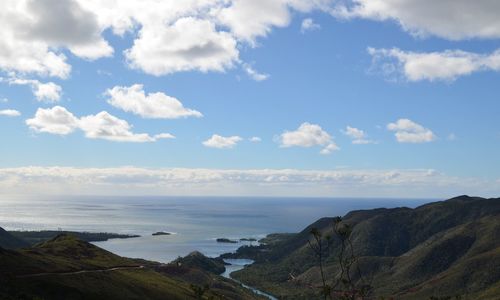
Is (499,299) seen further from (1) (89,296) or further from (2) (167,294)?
(1) (89,296)

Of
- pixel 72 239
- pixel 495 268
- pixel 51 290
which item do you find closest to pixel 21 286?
pixel 51 290

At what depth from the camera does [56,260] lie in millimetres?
116562

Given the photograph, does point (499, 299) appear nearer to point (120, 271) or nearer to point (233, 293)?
point (233, 293)

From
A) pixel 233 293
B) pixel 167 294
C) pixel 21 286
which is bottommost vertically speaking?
pixel 233 293

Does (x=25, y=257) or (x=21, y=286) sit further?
(x=25, y=257)

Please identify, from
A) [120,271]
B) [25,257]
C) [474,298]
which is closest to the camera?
[25,257]

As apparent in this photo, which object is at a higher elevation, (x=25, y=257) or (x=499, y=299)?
(x=25, y=257)

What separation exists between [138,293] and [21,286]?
30.7 m

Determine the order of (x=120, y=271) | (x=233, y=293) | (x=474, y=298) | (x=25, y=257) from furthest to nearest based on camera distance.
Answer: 1. (x=233, y=293)
2. (x=474, y=298)
3. (x=120, y=271)
4. (x=25, y=257)

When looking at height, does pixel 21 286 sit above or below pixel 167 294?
above

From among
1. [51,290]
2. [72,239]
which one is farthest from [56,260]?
[72,239]

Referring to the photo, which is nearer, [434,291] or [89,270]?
[89,270]

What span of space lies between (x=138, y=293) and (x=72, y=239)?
60.6 meters

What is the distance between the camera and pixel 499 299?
6063 inches
